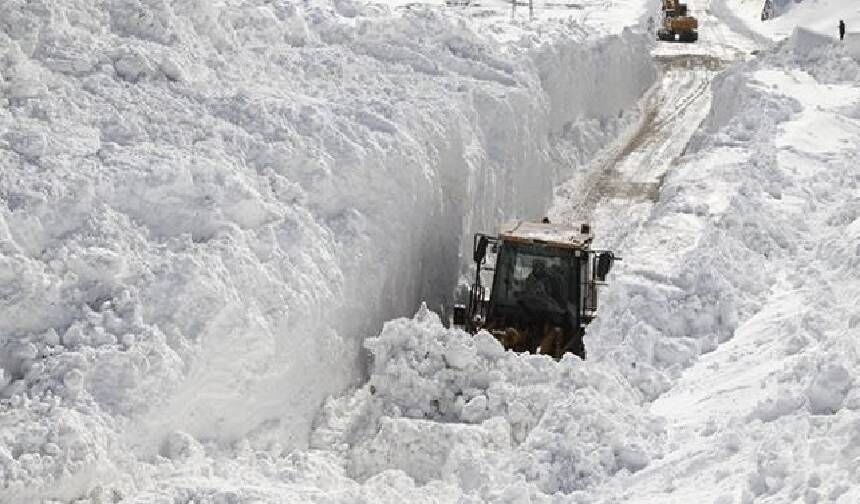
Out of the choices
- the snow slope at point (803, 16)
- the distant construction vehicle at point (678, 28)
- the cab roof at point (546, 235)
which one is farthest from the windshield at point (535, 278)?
the distant construction vehicle at point (678, 28)

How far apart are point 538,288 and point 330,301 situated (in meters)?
3.15

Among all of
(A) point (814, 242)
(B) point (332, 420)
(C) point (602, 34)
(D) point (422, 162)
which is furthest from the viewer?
(C) point (602, 34)

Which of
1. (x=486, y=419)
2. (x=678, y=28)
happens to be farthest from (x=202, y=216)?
(x=678, y=28)

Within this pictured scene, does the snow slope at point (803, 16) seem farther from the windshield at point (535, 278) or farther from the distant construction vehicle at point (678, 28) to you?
the windshield at point (535, 278)

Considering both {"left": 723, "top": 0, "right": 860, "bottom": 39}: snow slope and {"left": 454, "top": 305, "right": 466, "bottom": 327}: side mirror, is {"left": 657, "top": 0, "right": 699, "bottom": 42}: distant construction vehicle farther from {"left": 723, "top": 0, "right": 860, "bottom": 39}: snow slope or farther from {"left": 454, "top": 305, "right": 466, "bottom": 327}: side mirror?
{"left": 454, "top": 305, "right": 466, "bottom": 327}: side mirror

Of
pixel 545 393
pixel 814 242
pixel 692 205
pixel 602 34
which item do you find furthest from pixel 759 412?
pixel 602 34

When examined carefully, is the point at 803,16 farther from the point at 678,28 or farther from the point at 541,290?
the point at 541,290

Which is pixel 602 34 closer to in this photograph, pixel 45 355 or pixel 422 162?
pixel 422 162

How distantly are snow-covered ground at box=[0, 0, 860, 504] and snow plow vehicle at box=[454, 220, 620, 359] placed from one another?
97 centimetres

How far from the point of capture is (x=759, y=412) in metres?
6.95

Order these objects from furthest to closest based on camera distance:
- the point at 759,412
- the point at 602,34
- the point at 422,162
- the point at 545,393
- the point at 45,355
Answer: the point at 602,34 < the point at 422,162 < the point at 545,393 < the point at 45,355 < the point at 759,412

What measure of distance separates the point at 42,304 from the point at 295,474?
8.59 ft

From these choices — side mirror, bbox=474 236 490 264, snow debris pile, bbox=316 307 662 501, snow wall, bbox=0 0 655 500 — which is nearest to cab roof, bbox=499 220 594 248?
side mirror, bbox=474 236 490 264

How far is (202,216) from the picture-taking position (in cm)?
1083
